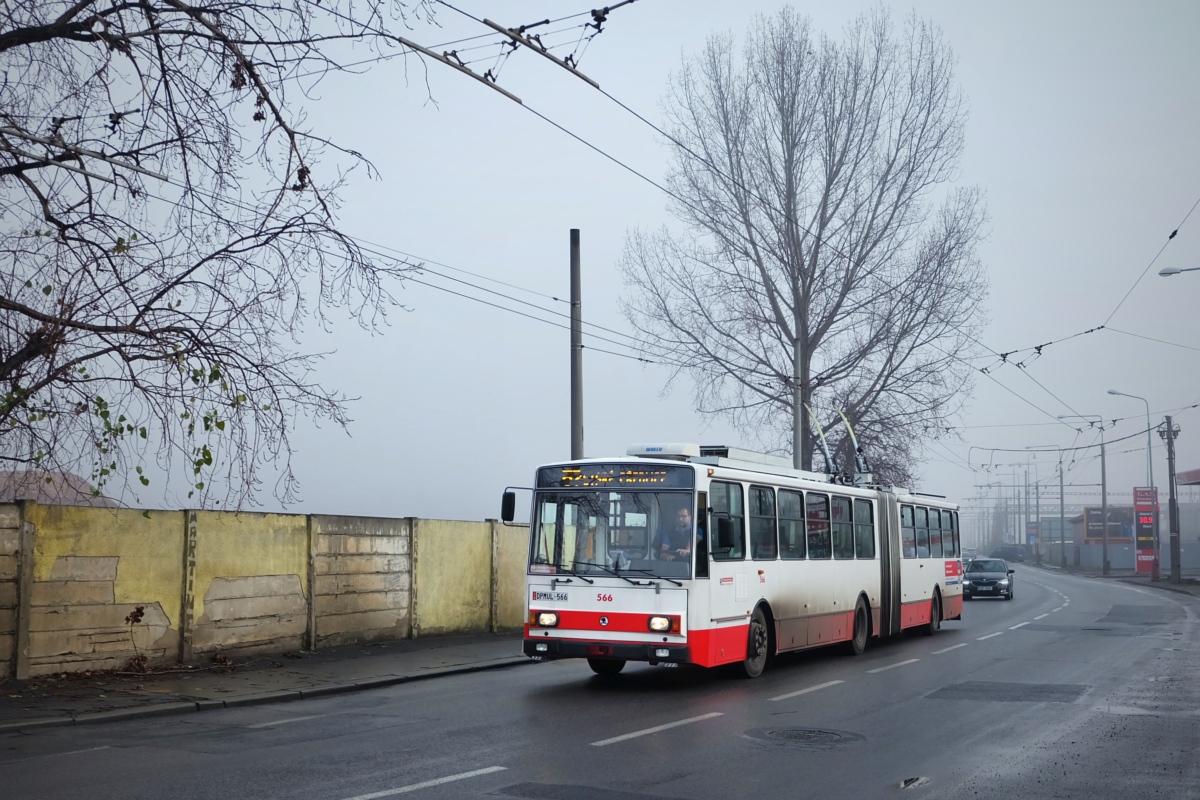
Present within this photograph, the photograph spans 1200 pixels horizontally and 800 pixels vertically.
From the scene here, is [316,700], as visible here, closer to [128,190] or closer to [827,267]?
[128,190]

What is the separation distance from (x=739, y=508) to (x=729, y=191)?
904 inches

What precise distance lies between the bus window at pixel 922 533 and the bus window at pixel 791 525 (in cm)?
770

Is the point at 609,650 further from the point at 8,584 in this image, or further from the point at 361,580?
the point at 8,584

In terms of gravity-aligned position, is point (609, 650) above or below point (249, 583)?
below

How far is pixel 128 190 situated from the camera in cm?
1096

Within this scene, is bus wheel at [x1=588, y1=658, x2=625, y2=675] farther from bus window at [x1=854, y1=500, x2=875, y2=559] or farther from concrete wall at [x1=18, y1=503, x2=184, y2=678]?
bus window at [x1=854, y1=500, x2=875, y2=559]

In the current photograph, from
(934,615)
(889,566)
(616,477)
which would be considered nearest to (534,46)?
(616,477)

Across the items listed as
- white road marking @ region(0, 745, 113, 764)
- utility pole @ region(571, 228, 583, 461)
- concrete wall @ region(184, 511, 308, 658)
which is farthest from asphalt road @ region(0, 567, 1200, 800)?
utility pole @ region(571, 228, 583, 461)

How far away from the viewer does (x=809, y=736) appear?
33.8 ft

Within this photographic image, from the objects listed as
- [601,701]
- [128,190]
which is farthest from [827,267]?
[128,190]

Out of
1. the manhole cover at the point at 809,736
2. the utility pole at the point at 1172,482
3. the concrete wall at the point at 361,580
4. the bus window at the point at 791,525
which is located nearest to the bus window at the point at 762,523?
the bus window at the point at 791,525

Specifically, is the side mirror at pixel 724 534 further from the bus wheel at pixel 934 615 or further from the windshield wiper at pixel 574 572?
the bus wheel at pixel 934 615

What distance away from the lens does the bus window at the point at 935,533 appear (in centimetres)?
2505

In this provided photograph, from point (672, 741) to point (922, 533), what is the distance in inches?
613
